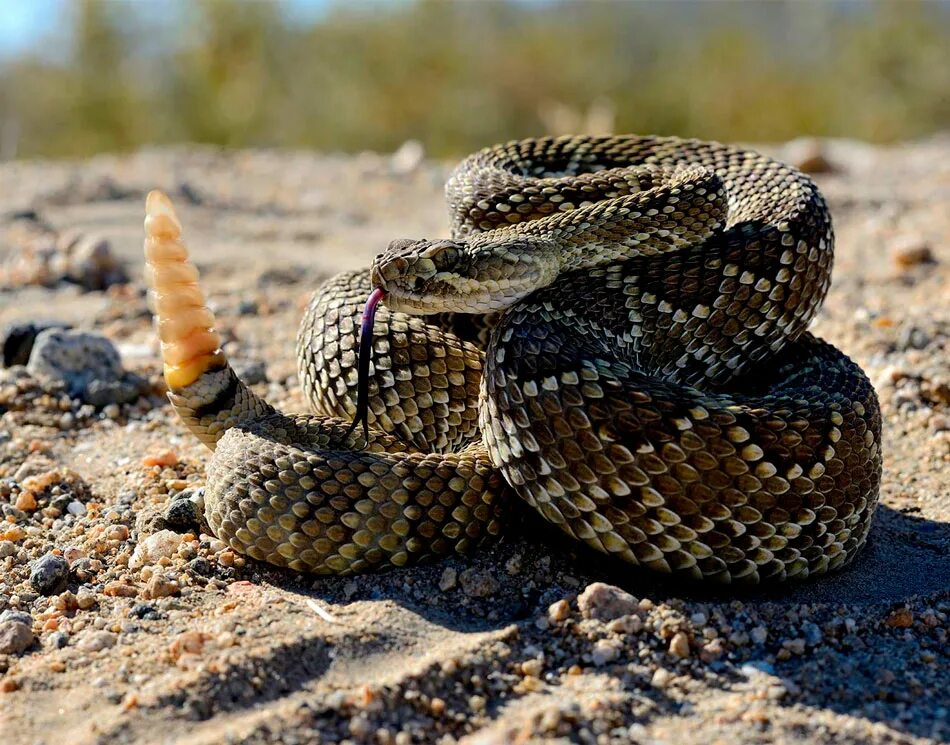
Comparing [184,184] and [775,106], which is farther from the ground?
[775,106]

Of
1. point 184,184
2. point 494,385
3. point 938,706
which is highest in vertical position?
point 184,184

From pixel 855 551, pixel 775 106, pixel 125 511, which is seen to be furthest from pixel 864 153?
pixel 775 106

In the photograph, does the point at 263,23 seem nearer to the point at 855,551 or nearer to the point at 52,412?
the point at 52,412

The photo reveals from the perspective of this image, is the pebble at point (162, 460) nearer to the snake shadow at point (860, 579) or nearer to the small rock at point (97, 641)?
the small rock at point (97, 641)

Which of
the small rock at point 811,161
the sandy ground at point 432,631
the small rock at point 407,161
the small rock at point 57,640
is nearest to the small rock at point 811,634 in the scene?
the sandy ground at point 432,631

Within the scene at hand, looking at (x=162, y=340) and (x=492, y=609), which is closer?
(x=492, y=609)

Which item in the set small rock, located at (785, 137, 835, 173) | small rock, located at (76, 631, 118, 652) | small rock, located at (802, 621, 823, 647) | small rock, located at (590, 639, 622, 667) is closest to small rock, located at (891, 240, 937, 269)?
small rock, located at (785, 137, 835, 173)
